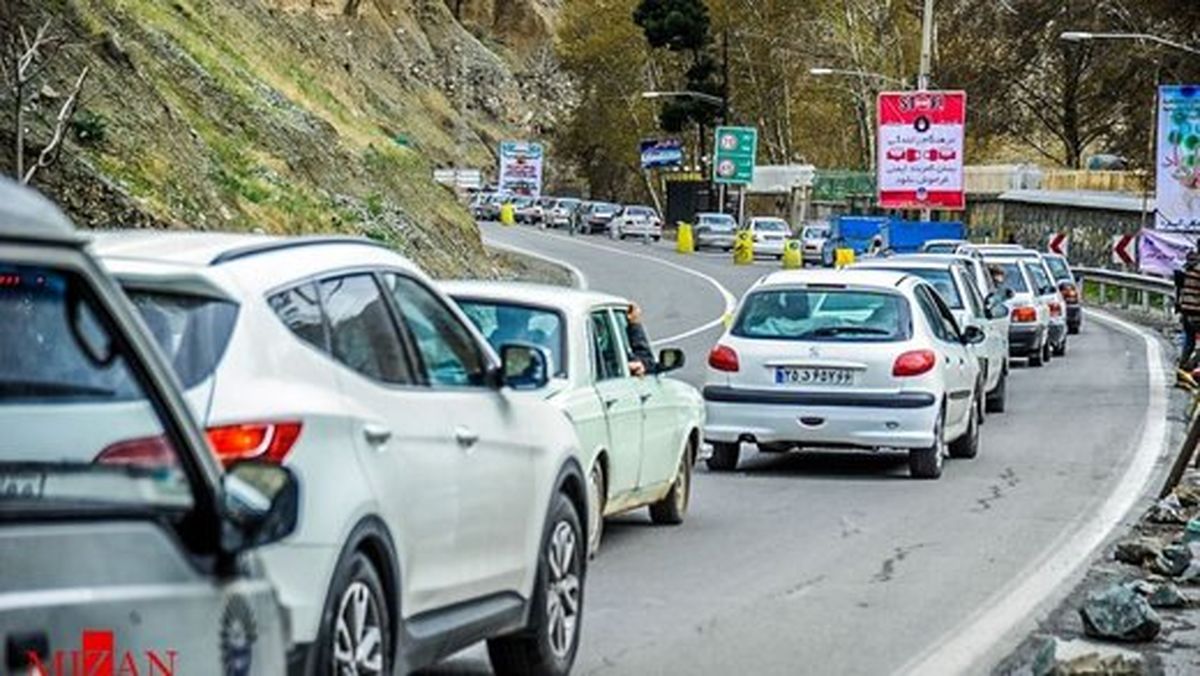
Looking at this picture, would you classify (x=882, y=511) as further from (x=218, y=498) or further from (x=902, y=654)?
(x=218, y=498)

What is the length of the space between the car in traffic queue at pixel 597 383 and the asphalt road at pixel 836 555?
46 centimetres

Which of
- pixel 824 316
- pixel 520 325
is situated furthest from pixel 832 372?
pixel 520 325

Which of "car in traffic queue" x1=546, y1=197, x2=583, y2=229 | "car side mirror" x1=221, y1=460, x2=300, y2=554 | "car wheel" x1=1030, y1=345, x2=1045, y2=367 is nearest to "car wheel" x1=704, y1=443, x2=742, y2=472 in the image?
"car side mirror" x1=221, y1=460, x2=300, y2=554

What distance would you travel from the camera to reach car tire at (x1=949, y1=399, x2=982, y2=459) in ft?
64.7

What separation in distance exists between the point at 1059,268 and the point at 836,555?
33.5 metres

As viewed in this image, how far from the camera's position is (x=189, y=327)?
673 centimetres

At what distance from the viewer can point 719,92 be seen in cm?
10962

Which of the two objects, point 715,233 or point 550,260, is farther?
point 715,233

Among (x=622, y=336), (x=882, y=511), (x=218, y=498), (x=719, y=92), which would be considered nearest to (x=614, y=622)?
(x=622, y=336)

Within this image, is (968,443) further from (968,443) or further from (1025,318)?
(1025,318)

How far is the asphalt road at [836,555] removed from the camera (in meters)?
10.2

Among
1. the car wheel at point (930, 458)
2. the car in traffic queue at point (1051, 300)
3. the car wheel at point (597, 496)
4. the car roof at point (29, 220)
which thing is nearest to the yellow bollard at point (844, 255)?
the car in traffic queue at point (1051, 300)

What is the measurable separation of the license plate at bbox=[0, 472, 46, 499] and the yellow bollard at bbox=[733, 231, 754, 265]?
7574cm

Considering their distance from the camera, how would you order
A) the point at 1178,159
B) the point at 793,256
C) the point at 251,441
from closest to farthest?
the point at 251,441
the point at 1178,159
the point at 793,256
